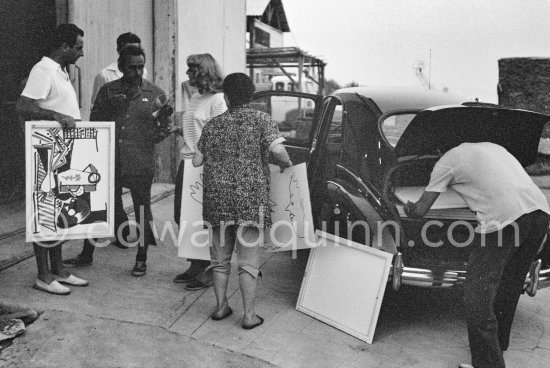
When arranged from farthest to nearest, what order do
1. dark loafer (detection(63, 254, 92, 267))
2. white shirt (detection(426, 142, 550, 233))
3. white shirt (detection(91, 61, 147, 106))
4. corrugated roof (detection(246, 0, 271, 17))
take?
corrugated roof (detection(246, 0, 271, 17))
white shirt (detection(91, 61, 147, 106))
dark loafer (detection(63, 254, 92, 267))
white shirt (detection(426, 142, 550, 233))

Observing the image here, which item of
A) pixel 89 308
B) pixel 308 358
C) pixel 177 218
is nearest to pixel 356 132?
pixel 177 218

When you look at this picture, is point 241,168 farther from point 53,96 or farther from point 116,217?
point 116,217

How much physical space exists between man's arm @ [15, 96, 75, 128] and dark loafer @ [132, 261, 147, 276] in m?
1.43

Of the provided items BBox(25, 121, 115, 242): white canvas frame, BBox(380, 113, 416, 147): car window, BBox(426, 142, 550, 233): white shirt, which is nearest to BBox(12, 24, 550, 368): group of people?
BBox(426, 142, 550, 233): white shirt

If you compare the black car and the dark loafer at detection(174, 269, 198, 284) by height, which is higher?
the black car

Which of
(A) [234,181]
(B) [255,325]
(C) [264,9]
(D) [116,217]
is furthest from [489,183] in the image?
(C) [264,9]

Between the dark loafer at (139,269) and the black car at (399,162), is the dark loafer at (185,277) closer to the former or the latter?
Result: the dark loafer at (139,269)

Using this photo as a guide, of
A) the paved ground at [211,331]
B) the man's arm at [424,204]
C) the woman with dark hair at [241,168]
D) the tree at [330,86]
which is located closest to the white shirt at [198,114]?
the woman with dark hair at [241,168]

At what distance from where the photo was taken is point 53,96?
4.74 meters

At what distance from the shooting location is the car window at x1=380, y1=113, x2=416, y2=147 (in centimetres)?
542

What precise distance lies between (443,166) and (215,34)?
8481 millimetres

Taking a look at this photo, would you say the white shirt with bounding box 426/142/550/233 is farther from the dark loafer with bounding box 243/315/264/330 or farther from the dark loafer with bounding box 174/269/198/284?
the dark loafer with bounding box 174/269/198/284

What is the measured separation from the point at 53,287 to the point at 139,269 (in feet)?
2.78

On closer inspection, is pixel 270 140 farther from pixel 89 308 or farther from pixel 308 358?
pixel 89 308
